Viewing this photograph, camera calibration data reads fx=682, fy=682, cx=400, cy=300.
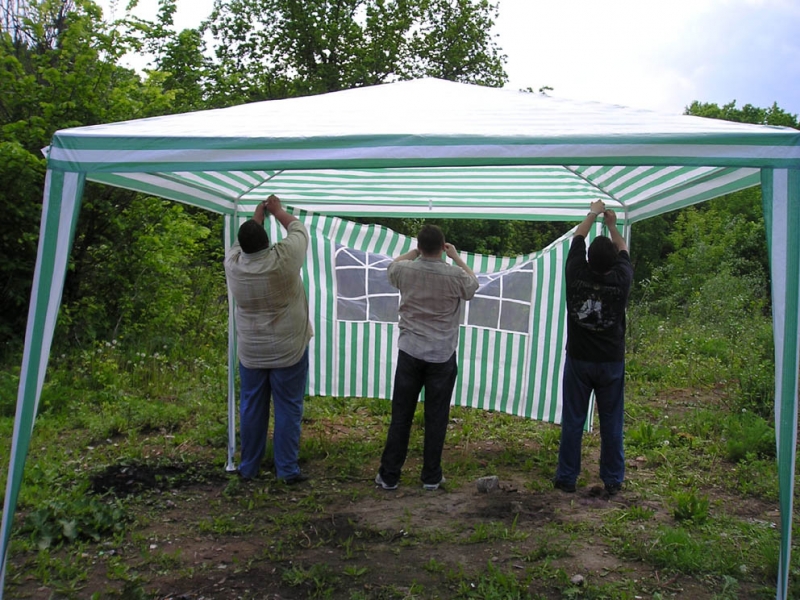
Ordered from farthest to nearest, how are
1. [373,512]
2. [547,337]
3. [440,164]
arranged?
[547,337], [373,512], [440,164]

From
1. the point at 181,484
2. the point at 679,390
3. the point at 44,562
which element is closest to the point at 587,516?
the point at 181,484

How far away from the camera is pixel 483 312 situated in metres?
5.92

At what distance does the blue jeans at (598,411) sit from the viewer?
4512mm

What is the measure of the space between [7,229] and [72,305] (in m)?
1.07

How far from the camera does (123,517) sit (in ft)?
13.5

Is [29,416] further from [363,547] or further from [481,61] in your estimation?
[481,61]

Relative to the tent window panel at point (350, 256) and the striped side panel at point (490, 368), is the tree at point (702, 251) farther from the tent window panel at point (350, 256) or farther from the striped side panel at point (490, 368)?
the tent window panel at point (350, 256)

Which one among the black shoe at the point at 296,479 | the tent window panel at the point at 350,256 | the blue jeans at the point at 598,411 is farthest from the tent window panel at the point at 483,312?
the black shoe at the point at 296,479

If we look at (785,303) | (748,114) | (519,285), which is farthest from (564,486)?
(748,114)

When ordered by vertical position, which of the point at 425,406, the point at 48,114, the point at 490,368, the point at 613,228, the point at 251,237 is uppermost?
the point at 48,114

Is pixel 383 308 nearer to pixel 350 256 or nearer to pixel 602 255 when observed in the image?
pixel 350 256

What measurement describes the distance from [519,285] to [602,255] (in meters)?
1.42

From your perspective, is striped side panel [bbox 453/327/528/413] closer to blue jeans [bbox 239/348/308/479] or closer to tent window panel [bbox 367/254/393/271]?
tent window panel [bbox 367/254/393/271]

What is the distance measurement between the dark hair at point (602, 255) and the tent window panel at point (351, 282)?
2.19 metres
